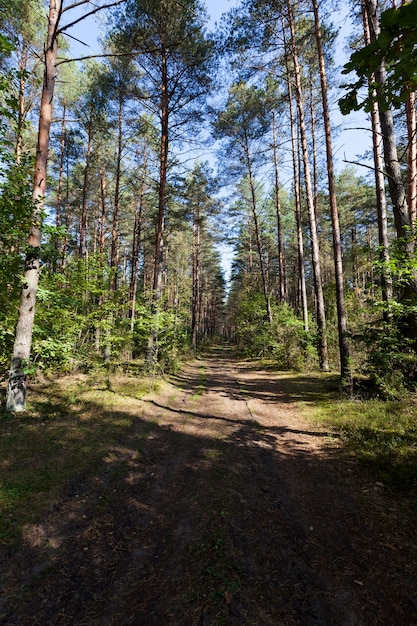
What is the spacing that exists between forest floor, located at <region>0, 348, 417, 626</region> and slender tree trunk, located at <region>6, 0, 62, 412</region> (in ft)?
9.48

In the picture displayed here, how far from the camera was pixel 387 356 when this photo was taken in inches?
260

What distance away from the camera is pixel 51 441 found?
16.9 feet

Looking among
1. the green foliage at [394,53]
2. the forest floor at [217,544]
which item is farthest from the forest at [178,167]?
A: the forest floor at [217,544]

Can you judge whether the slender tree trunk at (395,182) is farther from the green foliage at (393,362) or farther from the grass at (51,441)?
the grass at (51,441)

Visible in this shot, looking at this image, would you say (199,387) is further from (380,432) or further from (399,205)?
(399,205)

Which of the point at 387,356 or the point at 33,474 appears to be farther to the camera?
the point at 387,356

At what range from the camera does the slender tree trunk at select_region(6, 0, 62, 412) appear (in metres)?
6.19

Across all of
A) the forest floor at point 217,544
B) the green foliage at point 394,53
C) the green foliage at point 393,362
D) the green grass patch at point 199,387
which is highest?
the green foliage at point 394,53

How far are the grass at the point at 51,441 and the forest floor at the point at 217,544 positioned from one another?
19 centimetres

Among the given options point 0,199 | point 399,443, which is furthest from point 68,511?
point 0,199

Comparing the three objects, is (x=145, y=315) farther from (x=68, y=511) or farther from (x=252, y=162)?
(x=252, y=162)

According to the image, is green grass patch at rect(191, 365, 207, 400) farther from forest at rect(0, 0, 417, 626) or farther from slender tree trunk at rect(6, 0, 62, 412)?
slender tree trunk at rect(6, 0, 62, 412)

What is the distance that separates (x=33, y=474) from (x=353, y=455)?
A: 522 centimetres

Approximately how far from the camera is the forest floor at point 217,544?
2258mm
